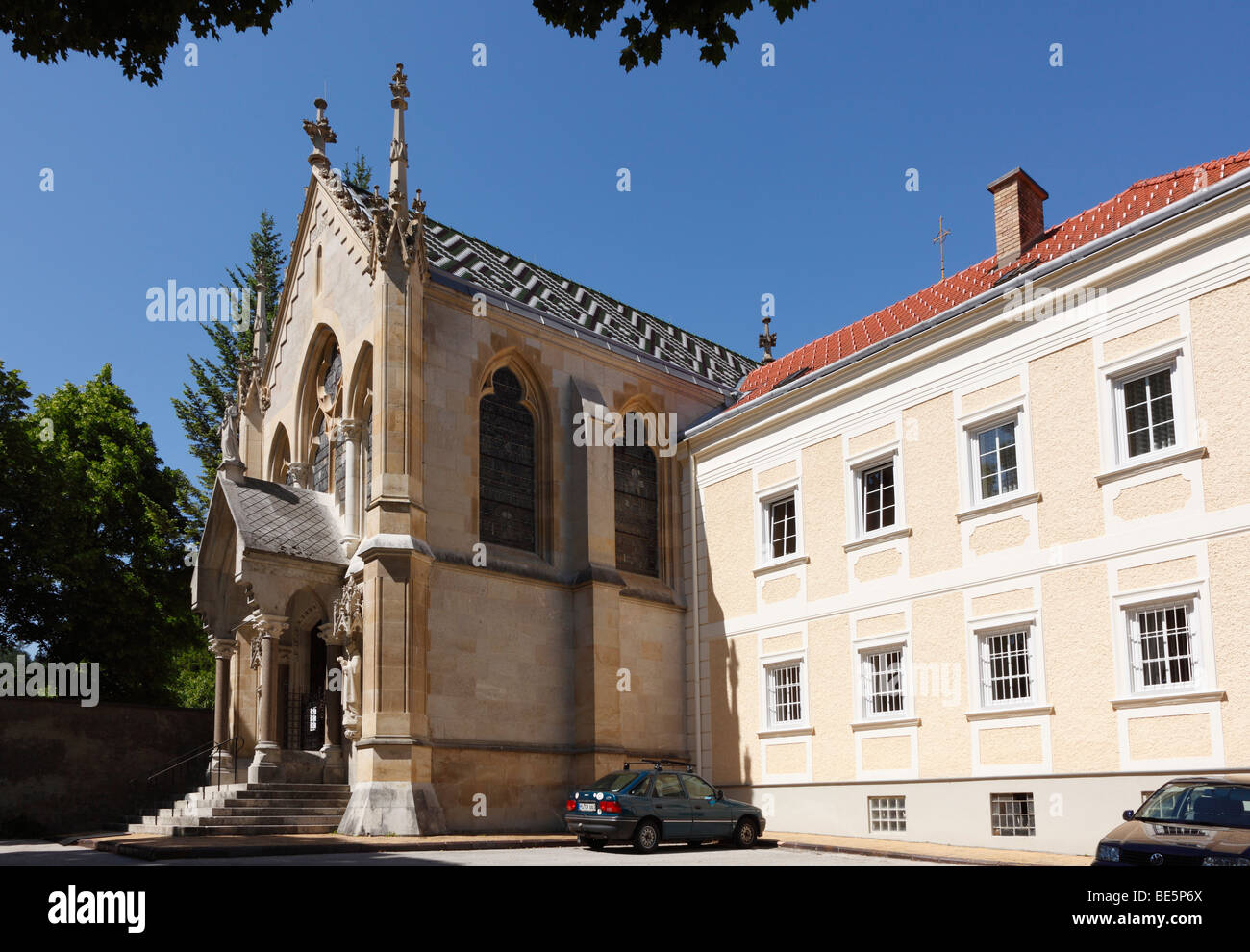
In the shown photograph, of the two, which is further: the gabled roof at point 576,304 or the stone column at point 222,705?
the gabled roof at point 576,304

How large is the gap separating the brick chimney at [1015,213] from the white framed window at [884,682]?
8540mm

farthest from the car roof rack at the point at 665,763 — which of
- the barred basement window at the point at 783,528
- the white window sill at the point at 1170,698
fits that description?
the white window sill at the point at 1170,698

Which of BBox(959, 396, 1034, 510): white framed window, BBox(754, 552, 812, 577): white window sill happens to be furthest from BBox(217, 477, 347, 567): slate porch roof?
BBox(959, 396, 1034, 510): white framed window

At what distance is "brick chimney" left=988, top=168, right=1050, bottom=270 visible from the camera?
923 inches

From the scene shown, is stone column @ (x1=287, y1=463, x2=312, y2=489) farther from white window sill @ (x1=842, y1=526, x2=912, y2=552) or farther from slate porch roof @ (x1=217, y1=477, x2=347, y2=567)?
white window sill @ (x1=842, y1=526, x2=912, y2=552)

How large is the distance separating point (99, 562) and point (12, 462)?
161 inches

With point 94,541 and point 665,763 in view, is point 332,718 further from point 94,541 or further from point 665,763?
point 94,541

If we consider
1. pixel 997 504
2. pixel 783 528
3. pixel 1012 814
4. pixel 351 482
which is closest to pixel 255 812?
pixel 351 482

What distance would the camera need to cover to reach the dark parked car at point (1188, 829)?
11.0m

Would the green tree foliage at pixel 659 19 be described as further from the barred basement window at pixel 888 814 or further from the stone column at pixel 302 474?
the stone column at pixel 302 474

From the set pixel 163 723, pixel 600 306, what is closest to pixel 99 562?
pixel 163 723

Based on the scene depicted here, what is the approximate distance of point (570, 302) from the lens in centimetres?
3111

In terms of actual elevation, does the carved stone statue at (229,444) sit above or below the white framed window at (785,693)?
above

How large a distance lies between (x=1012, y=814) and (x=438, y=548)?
1188 cm
